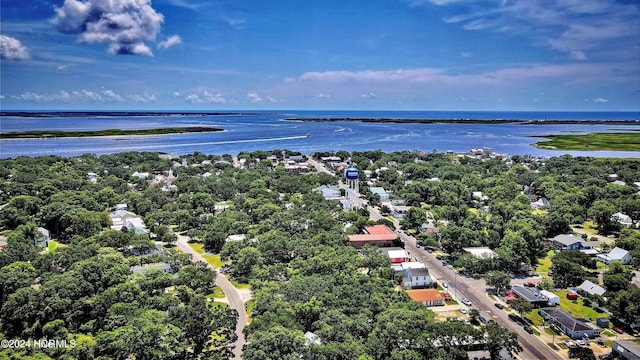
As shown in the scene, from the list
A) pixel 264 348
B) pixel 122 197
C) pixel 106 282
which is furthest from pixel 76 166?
pixel 264 348

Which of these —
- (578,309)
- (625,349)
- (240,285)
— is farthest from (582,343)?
(240,285)

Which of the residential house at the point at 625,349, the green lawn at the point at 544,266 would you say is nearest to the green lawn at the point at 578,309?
the green lawn at the point at 544,266

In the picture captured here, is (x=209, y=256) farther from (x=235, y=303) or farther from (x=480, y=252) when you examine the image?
(x=480, y=252)

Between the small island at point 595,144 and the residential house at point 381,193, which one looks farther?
the small island at point 595,144

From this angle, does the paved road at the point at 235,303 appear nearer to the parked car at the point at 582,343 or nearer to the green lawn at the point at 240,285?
the green lawn at the point at 240,285

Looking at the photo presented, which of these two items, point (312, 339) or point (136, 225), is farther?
point (136, 225)

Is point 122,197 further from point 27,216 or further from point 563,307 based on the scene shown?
point 563,307
